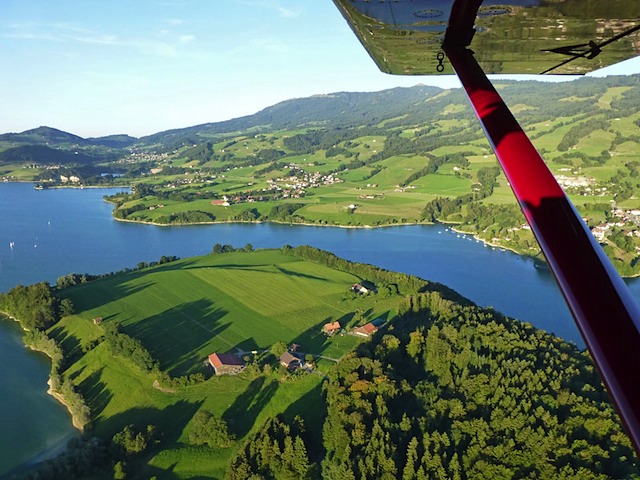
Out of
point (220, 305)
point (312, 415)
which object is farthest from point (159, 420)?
point (220, 305)

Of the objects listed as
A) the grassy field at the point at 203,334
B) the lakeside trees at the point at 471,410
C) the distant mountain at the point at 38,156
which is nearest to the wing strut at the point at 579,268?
the lakeside trees at the point at 471,410

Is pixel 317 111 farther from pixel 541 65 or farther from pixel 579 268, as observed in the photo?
pixel 579 268

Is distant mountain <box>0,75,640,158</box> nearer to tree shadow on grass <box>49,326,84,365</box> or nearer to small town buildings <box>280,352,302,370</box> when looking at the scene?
small town buildings <box>280,352,302,370</box>

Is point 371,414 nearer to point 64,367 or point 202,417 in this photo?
point 202,417

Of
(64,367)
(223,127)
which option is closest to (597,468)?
(64,367)

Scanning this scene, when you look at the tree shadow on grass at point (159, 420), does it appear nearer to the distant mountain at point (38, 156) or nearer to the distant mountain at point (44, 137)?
the distant mountain at point (38, 156)

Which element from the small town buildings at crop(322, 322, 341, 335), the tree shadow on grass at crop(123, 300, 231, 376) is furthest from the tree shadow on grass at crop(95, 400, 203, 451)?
the small town buildings at crop(322, 322, 341, 335)
